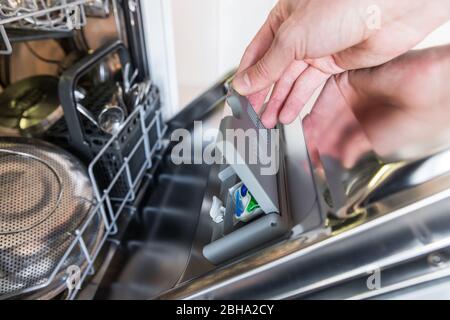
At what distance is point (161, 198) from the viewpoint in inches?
31.5

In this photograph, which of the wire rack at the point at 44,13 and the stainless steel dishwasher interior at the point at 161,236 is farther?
the stainless steel dishwasher interior at the point at 161,236

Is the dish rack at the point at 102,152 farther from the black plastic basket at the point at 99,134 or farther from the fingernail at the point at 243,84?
the fingernail at the point at 243,84

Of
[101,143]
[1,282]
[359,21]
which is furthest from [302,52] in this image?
[1,282]

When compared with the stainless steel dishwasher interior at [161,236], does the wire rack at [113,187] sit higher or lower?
higher

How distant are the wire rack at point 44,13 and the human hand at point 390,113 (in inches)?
18.2

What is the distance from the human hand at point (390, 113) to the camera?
0.33 m

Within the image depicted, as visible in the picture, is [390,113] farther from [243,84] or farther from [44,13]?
[44,13]

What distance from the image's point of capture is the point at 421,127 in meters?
0.34

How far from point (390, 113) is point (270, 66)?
0.18m

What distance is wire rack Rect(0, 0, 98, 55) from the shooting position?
475mm
